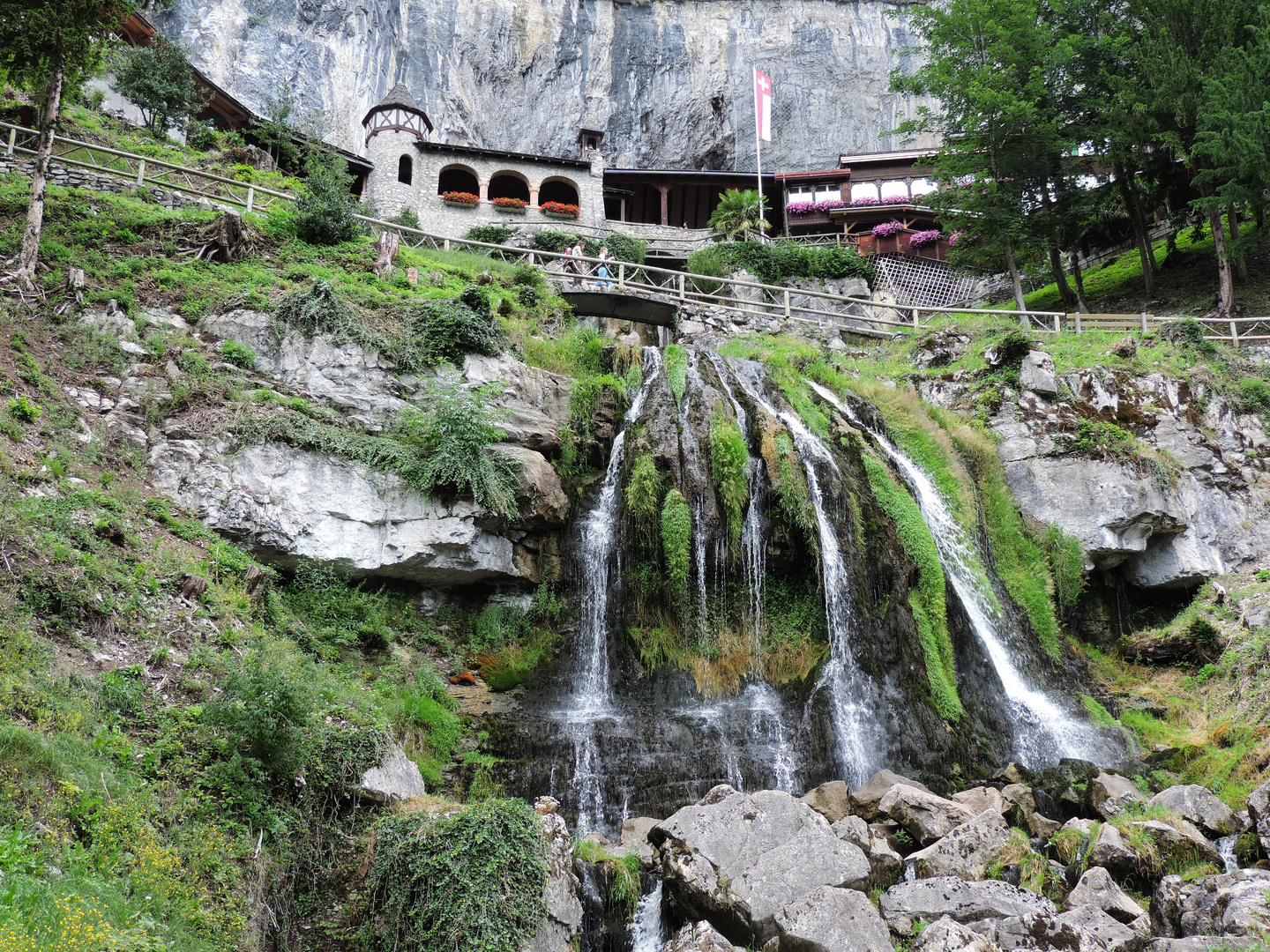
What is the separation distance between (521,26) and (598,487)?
124 ft

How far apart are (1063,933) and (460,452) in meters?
9.09

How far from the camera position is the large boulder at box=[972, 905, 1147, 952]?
21.7 ft

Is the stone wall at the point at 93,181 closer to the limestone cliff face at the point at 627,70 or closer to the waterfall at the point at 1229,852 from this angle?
the waterfall at the point at 1229,852

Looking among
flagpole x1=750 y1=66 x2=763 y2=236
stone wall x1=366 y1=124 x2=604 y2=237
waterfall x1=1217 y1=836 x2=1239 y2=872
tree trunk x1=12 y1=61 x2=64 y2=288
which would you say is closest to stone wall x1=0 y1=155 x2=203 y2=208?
tree trunk x1=12 y1=61 x2=64 y2=288

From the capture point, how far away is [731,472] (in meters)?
13.0

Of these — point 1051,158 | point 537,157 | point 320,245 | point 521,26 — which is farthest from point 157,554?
point 521,26

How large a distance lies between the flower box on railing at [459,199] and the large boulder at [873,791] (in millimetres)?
30046

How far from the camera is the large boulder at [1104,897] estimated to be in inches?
283

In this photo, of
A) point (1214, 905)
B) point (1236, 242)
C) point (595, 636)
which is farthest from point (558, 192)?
point (1214, 905)

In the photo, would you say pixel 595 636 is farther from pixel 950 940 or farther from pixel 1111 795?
pixel 1111 795

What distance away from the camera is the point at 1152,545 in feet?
52.8

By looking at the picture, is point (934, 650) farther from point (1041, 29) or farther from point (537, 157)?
point (537, 157)

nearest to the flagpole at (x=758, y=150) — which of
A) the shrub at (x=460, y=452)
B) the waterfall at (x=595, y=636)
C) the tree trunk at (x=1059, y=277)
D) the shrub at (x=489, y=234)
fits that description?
the shrub at (x=489, y=234)

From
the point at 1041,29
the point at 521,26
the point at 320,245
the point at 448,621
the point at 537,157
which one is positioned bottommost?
the point at 448,621
